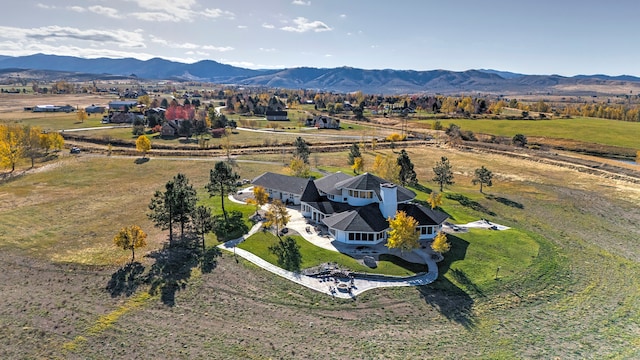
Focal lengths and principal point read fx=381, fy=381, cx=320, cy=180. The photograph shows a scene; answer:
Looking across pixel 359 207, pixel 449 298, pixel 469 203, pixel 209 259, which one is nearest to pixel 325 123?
pixel 469 203

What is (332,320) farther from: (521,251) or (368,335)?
(521,251)

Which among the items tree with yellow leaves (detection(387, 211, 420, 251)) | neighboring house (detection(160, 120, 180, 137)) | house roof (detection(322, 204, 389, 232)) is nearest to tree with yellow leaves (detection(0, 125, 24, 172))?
neighboring house (detection(160, 120, 180, 137))

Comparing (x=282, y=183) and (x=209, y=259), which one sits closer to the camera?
(x=209, y=259)

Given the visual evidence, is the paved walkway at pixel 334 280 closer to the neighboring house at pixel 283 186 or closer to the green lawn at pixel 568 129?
the neighboring house at pixel 283 186

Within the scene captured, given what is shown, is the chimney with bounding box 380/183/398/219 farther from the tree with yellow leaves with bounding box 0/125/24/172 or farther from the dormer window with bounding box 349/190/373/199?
the tree with yellow leaves with bounding box 0/125/24/172

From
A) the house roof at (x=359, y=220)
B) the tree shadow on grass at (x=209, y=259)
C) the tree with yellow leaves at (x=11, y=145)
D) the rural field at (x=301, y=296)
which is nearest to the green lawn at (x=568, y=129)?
the rural field at (x=301, y=296)

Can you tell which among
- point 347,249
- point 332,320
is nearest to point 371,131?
point 347,249

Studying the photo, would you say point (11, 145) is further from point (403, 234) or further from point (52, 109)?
point (52, 109)
